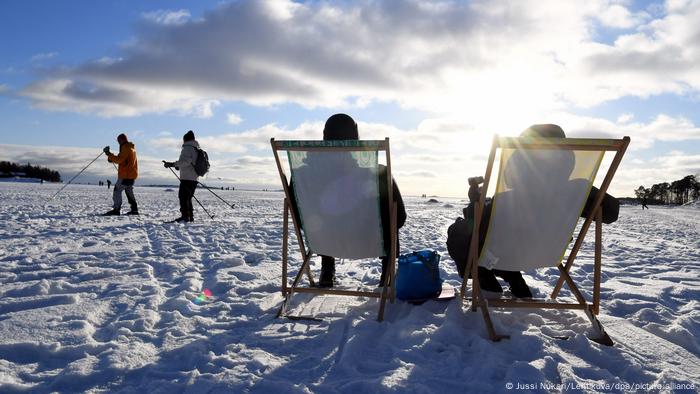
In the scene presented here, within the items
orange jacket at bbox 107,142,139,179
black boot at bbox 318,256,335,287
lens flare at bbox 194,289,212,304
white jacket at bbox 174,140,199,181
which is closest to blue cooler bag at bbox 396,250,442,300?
black boot at bbox 318,256,335,287

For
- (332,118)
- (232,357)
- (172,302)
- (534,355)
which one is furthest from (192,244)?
(534,355)

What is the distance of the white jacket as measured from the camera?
8.46 m

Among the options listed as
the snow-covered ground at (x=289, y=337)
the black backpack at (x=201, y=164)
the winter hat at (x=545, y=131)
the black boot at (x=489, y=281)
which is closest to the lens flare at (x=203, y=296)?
the snow-covered ground at (x=289, y=337)

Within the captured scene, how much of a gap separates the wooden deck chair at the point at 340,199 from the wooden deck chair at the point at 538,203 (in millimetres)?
671

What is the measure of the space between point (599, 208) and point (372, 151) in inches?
59.5

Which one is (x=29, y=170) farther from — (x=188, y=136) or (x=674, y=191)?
(x=674, y=191)

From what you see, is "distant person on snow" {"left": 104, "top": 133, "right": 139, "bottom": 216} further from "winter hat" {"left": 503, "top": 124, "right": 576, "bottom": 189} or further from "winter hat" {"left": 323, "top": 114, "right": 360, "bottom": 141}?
"winter hat" {"left": 503, "top": 124, "right": 576, "bottom": 189}

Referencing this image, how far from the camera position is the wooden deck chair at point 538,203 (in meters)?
2.46

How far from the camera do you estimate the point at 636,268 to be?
4938 millimetres

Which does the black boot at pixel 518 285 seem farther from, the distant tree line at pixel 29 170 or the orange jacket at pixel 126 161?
the distant tree line at pixel 29 170

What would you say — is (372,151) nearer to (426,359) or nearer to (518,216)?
(518,216)

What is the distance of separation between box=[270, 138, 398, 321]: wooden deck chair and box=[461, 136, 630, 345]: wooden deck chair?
671 mm

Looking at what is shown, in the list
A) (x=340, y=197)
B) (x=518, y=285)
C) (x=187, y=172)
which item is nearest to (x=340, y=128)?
(x=340, y=197)

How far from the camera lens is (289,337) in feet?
8.26
